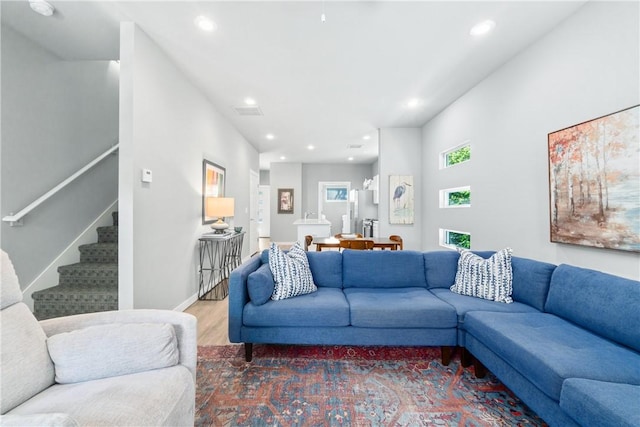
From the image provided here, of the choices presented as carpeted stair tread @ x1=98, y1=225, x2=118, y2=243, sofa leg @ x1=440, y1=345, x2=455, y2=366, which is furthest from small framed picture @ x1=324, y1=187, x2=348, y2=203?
sofa leg @ x1=440, y1=345, x2=455, y2=366

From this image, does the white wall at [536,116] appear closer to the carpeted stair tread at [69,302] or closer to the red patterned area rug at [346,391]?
the red patterned area rug at [346,391]

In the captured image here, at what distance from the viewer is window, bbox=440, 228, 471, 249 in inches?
147

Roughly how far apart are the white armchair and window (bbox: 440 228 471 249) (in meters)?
3.69

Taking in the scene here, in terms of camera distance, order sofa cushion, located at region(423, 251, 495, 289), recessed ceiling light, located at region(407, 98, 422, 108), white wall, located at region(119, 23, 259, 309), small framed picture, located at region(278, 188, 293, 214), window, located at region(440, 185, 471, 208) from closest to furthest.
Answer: white wall, located at region(119, 23, 259, 309) < sofa cushion, located at region(423, 251, 495, 289) < window, located at region(440, 185, 471, 208) < recessed ceiling light, located at region(407, 98, 422, 108) < small framed picture, located at region(278, 188, 293, 214)

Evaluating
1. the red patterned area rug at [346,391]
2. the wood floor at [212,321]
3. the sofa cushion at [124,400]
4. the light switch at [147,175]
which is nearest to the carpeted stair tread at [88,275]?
the wood floor at [212,321]

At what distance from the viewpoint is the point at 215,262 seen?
4.10 meters

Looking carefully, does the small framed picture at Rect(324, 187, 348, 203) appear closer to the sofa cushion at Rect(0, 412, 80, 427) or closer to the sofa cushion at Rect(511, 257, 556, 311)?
the sofa cushion at Rect(511, 257, 556, 311)

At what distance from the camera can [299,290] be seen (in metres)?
2.29

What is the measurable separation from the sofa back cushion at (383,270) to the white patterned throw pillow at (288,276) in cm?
42

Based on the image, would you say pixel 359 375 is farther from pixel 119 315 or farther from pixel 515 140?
pixel 515 140

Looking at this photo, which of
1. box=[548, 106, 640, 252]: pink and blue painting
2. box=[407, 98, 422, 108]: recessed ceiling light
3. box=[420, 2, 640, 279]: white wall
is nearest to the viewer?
box=[548, 106, 640, 252]: pink and blue painting

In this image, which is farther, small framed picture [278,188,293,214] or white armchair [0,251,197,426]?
small framed picture [278,188,293,214]

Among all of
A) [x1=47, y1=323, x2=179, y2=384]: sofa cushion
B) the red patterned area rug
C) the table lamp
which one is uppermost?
the table lamp

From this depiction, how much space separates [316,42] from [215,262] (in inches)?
131
